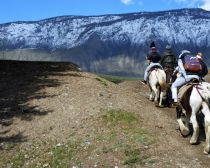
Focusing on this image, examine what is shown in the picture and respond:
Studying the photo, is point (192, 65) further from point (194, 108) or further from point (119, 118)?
point (119, 118)

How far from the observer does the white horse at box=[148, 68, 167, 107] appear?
948 inches

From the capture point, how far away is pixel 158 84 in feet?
80.7

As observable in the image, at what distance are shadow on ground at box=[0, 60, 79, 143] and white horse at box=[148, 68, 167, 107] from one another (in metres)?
4.32

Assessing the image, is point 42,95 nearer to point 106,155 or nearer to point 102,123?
point 102,123

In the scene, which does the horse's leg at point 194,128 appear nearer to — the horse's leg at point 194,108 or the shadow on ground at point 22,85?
the horse's leg at point 194,108

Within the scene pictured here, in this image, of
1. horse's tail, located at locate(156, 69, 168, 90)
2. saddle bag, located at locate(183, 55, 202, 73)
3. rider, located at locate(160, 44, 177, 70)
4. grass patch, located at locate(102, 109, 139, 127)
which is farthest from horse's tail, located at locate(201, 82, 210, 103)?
rider, located at locate(160, 44, 177, 70)

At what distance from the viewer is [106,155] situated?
15969mm

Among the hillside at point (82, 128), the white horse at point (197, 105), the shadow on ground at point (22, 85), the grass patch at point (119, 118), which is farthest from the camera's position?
the shadow on ground at point (22, 85)

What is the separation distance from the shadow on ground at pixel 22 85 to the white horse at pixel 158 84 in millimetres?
4320

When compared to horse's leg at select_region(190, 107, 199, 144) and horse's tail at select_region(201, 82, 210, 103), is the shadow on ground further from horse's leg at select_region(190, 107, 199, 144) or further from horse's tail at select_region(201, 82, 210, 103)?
horse's tail at select_region(201, 82, 210, 103)

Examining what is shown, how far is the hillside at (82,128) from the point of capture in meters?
15.9

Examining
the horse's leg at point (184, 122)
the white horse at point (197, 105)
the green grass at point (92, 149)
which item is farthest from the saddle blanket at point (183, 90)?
the green grass at point (92, 149)

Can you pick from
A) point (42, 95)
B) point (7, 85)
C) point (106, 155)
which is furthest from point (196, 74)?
point (7, 85)

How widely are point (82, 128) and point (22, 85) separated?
607 cm
